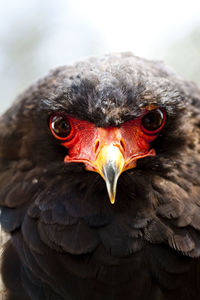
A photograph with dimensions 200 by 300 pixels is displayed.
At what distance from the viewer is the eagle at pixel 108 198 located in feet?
10.7

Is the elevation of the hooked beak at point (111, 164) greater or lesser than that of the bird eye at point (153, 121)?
lesser

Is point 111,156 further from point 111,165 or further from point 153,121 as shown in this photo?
point 153,121

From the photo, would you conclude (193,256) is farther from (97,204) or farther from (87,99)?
(87,99)

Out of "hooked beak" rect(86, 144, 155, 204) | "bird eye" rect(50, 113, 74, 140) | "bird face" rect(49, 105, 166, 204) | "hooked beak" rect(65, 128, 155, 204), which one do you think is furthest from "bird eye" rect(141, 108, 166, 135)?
"bird eye" rect(50, 113, 74, 140)

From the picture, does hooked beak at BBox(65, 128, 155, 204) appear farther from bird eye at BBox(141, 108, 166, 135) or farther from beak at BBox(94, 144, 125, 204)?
bird eye at BBox(141, 108, 166, 135)

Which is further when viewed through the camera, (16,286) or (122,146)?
(16,286)

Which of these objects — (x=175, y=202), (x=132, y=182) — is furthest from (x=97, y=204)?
(x=175, y=202)

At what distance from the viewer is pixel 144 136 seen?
3.38m

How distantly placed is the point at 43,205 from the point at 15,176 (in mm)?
377

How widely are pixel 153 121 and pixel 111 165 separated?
541 millimetres

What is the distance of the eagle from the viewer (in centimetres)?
326

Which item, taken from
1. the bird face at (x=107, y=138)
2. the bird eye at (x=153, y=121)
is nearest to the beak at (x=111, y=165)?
the bird face at (x=107, y=138)

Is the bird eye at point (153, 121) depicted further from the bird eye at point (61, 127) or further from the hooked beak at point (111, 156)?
the bird eye at point (61, 127)

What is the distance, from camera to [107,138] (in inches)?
125
